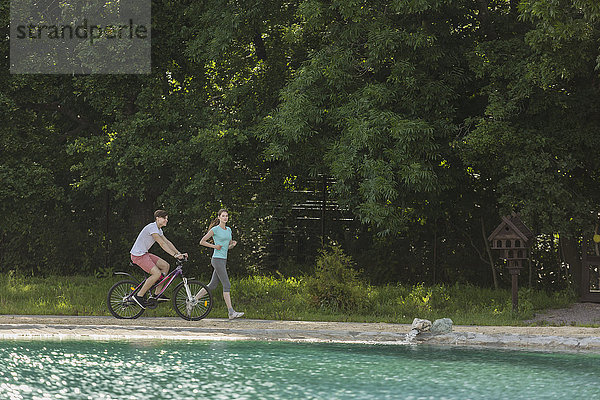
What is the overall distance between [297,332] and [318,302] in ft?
10.8

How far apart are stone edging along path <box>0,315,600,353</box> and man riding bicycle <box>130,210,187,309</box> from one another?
0.69m

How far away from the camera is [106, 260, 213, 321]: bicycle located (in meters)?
14.8

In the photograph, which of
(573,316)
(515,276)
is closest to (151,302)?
(515,276)

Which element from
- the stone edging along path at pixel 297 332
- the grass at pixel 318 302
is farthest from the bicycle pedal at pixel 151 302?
the grass at pixel 318 302

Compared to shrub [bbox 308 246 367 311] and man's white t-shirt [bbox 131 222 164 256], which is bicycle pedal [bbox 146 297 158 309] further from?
shrub [bbox 308 246 367 311]

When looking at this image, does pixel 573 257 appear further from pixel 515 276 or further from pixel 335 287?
pixel 335 287

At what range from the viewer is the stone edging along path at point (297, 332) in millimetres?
12531

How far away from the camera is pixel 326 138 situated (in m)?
18.0

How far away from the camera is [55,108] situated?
73.3 feet

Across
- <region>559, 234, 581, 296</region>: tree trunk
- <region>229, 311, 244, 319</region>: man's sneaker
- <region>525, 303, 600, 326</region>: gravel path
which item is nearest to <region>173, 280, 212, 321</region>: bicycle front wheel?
<region>229, 311, 244, 319</region>: man's sneaker

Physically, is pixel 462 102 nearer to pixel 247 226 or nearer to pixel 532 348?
pixel 247 226

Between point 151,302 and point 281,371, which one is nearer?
point 281,371

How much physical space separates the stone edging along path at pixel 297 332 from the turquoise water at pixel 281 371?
48cm

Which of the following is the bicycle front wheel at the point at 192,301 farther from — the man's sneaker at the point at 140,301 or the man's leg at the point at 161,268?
the man's sneaker at the point at 140,301
